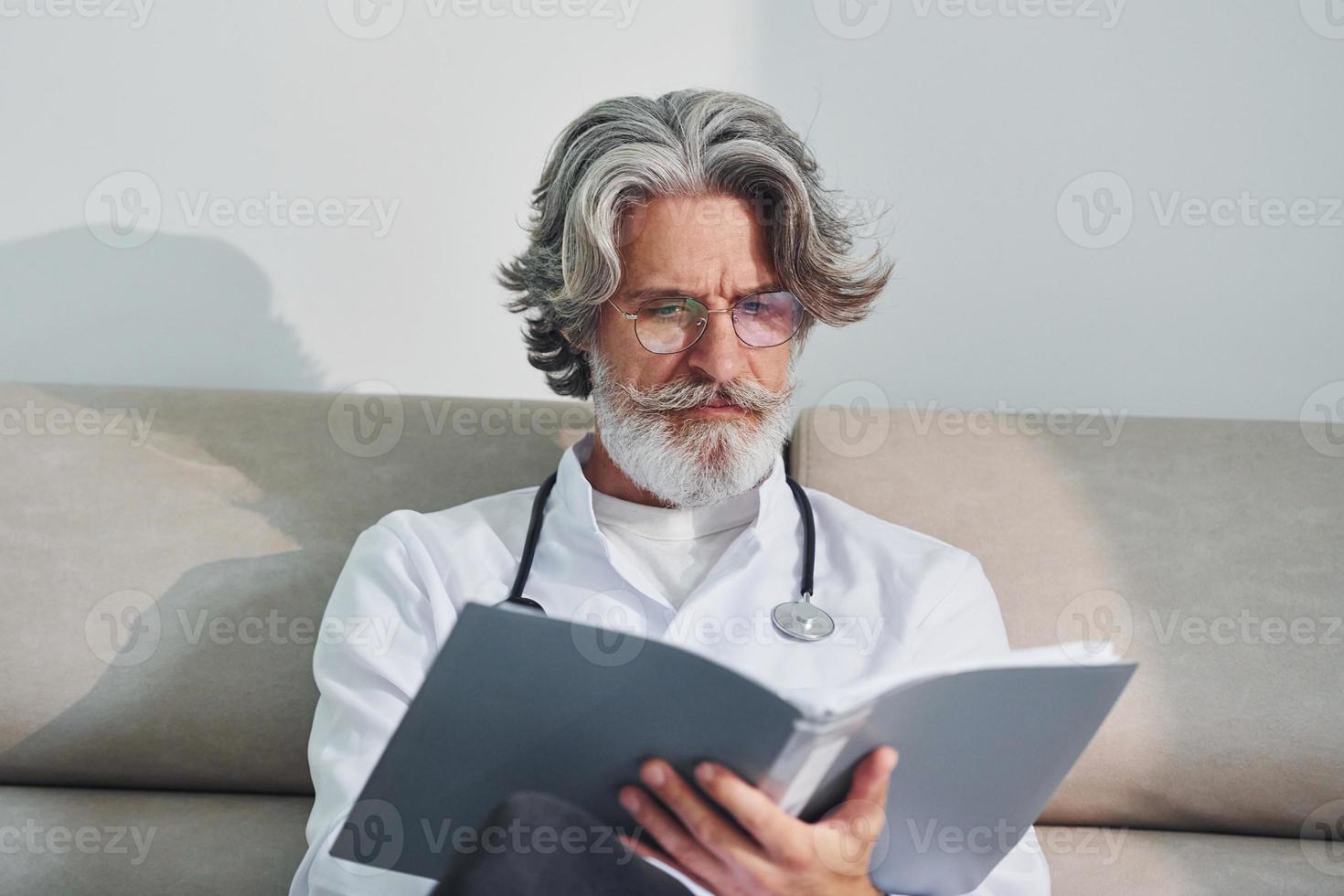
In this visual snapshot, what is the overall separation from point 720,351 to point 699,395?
70mm

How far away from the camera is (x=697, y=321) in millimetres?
1604

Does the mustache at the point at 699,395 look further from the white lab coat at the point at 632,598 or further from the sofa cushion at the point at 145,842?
the sofa cushion at the point at 145,842

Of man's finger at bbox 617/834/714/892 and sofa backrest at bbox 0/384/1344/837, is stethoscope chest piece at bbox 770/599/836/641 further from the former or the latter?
man's finger at bbox 617/834/714/892

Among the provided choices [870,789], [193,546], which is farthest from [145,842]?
[870,789]

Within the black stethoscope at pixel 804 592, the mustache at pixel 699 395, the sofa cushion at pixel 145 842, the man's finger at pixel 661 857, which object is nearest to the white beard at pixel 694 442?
the mustache at pixel 699 395

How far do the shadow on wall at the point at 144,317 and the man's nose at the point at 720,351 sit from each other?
36.3 inches

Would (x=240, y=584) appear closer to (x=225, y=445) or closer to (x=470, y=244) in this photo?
(x=225, y=445)

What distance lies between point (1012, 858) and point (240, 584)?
112 centimetres

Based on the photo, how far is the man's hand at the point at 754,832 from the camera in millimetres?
1025

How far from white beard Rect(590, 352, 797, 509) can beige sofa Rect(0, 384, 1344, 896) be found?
280mm

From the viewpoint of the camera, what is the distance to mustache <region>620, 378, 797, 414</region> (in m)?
1.61

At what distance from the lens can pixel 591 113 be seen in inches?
69.2

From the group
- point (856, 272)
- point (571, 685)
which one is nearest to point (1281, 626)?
point (856, 272)

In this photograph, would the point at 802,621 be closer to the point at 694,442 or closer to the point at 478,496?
the point at 694,442
